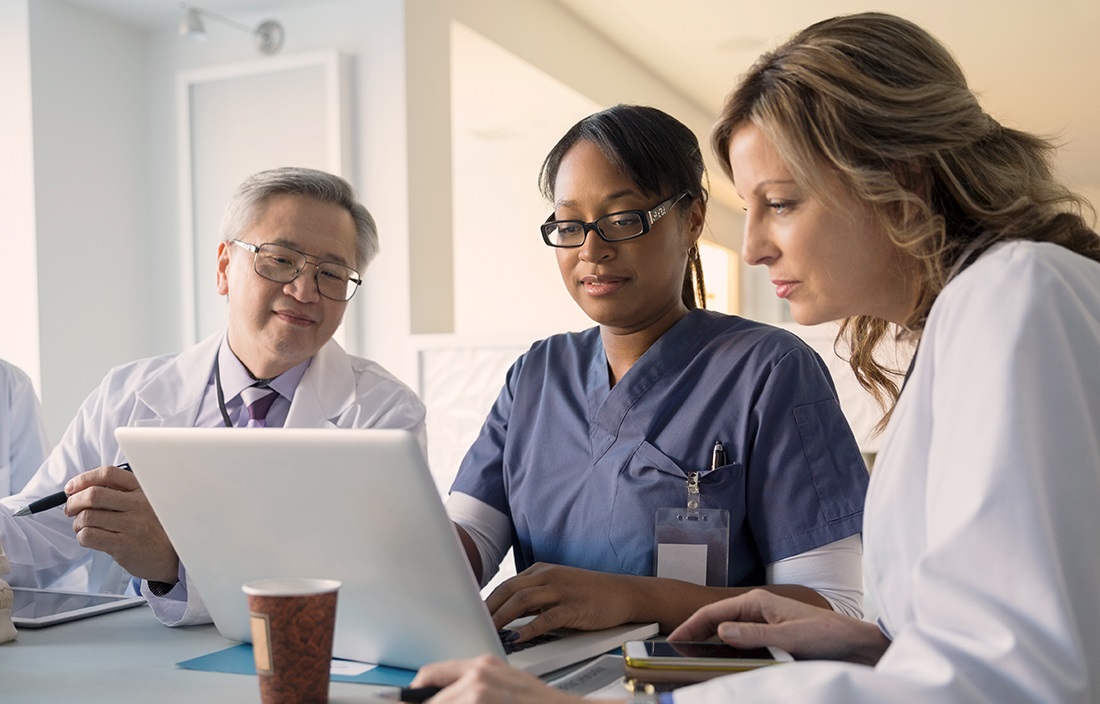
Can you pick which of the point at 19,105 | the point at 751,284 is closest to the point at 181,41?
the point at 19,105

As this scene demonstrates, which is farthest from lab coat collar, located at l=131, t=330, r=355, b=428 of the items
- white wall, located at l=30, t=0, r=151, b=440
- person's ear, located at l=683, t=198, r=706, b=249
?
white wall, located at l=30, t=0, r=151, b=440

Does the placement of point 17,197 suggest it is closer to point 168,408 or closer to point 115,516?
point 168,408

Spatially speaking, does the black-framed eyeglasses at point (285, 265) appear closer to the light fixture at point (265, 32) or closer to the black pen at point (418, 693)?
the black pen at point (418, 693)

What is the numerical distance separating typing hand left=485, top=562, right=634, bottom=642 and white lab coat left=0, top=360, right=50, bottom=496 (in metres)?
1.83

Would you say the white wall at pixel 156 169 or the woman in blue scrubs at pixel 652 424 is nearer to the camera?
the woman in blue scrubs at pixel 652 424

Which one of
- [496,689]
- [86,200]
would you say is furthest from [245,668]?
[86,200]

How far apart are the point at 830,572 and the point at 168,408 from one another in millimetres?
1240

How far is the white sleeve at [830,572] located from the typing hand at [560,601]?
29 cm

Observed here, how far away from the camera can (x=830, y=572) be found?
1385mm

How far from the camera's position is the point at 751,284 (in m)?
11.0

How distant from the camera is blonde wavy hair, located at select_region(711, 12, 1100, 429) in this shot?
3.29 ft

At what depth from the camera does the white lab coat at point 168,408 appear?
1.92 meters

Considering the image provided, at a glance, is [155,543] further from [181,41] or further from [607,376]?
[181,41]

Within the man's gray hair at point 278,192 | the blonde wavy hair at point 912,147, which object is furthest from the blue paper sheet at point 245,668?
the man's gray hair at point 278,192
